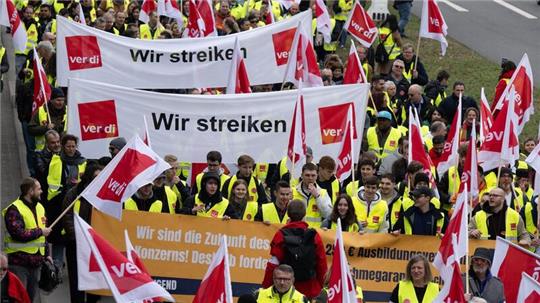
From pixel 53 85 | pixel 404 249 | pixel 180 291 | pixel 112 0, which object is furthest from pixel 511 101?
pixel 112 0

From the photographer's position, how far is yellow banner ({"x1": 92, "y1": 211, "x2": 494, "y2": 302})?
15.7m

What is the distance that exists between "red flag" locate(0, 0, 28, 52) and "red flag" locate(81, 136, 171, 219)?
8041 millimetres

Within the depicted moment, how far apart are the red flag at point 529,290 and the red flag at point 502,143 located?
385cm

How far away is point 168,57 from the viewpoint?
828 inches

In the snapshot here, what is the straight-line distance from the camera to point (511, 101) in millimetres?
16953

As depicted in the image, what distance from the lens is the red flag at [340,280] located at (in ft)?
42.7

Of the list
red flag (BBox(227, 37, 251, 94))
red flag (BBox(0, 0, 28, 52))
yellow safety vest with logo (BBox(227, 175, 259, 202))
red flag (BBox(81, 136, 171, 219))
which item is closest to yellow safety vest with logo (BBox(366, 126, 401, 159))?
red flag (BBox(227, 37, 251, 94))

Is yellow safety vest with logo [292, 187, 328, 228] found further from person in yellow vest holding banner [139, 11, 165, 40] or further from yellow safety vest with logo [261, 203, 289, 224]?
person in yellow vest holding banner [139, 11, 165, 40]

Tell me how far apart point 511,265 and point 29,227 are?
4.51 m

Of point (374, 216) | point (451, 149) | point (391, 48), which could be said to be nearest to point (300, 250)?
point (374, 216)

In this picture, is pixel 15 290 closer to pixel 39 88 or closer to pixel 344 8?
pixel 39 88

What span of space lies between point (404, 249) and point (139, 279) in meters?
4.05

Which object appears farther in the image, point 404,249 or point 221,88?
point 221,88

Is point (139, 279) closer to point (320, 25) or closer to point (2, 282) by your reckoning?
point (2, 282)
